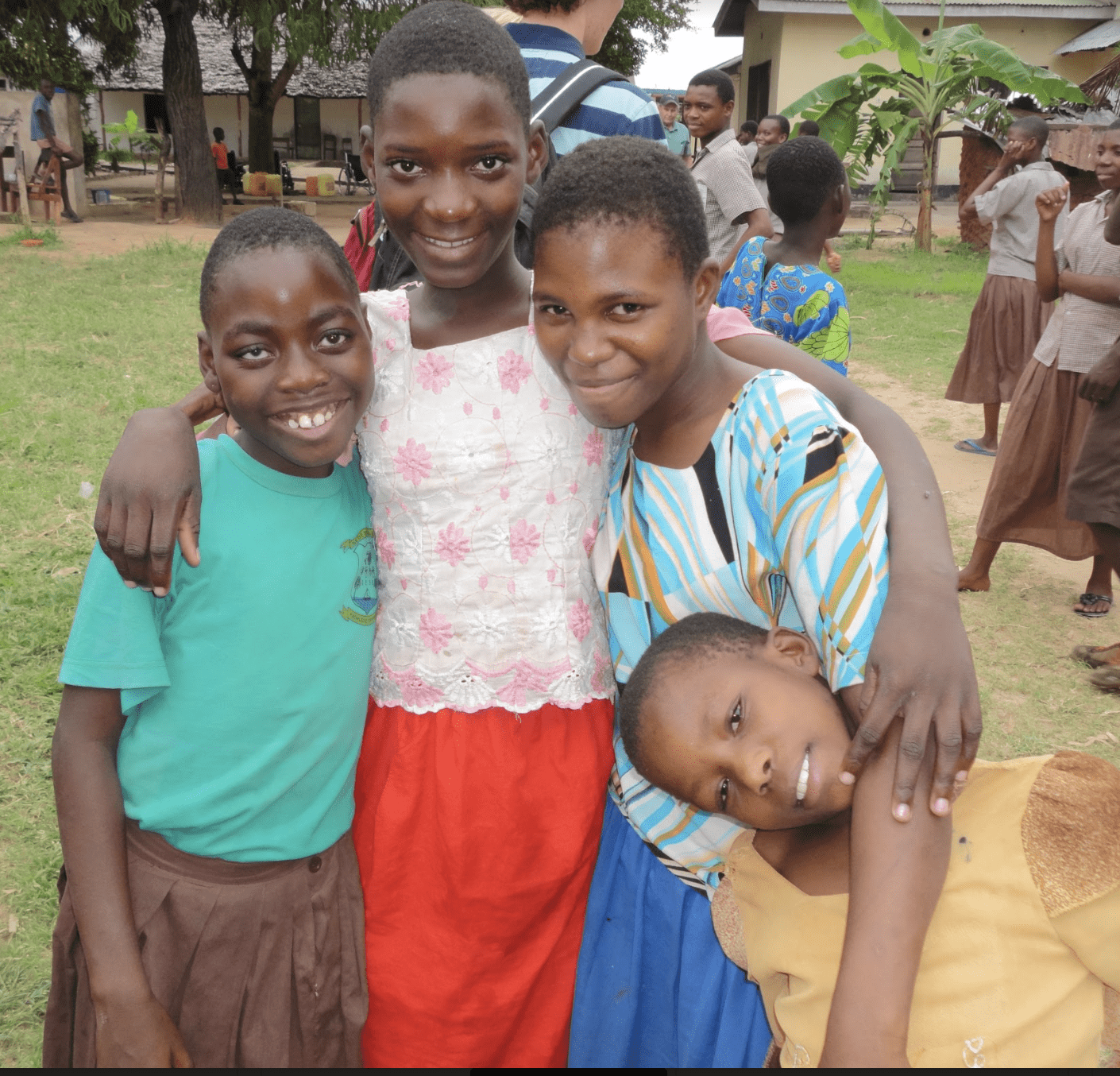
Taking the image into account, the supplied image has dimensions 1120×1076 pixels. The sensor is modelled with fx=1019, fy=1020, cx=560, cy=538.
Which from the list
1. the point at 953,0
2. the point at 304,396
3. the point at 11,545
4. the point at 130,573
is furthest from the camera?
the point at 953,0

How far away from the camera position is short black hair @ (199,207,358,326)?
4.45 ft

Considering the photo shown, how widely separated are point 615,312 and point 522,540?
37 centimetres

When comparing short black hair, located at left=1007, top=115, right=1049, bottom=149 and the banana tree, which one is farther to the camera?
the banana tree

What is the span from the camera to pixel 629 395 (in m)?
1.31

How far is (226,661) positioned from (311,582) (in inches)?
6.0

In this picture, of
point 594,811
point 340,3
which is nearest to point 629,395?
point 594,811

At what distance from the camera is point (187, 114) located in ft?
44.3

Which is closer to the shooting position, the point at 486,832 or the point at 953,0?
the point at 486,832

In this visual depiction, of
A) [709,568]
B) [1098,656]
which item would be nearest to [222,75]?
[1098,656]

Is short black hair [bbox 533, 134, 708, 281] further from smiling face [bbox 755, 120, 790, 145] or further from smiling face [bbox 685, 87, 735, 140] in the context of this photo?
smiling face [bbox 755, 120, 790, 145]

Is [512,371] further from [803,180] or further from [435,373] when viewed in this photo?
[803,180]

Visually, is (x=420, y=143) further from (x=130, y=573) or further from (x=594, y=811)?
(x=594, y=811)

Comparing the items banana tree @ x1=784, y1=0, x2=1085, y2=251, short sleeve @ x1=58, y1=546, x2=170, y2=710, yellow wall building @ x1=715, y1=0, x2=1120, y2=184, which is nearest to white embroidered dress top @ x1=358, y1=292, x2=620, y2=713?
short sleeve @ x1=58, y1=546, x2=170, y2=710

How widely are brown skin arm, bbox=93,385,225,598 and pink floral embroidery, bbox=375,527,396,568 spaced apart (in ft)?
0.95
